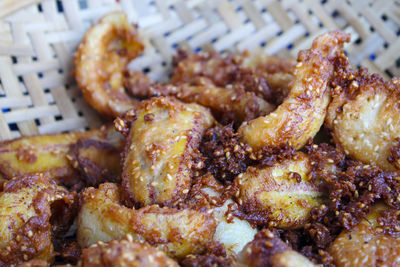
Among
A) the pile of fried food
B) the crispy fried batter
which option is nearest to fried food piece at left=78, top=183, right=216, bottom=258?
the pile of fried food

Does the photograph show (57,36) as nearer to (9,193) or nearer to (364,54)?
(9,193)

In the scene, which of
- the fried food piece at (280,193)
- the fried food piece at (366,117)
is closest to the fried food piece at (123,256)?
the fried food piece at (280,193)

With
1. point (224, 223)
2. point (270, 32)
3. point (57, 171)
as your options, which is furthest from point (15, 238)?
point (270, 32)

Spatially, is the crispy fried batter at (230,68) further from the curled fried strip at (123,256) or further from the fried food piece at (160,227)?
the curled fried strip at (123,256)

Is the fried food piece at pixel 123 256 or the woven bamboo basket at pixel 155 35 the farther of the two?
the woven bamboo basket at pixel 155 35

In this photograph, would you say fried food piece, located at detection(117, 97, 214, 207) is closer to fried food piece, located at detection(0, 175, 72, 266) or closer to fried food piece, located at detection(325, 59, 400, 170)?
fried food piece, located at detection(0, 175, 72, 266)
